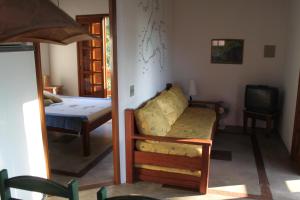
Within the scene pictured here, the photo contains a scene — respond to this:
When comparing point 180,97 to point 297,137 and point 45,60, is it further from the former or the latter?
point 45,60

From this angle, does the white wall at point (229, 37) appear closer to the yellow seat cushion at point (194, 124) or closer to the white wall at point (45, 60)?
the yellow seat cushion at point (194, 124)

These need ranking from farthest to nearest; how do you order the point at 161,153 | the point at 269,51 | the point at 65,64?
1. the point at 65,64
2. the point at 269,51
3. the point at 161,153

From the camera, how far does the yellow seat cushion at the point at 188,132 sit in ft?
9.81

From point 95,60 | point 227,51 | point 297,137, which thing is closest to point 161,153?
point 297,137

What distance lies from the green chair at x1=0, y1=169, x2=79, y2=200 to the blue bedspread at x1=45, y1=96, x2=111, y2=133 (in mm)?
2563

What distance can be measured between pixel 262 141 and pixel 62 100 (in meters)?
3.44

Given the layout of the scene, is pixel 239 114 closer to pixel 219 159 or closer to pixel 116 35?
pixel 219 159

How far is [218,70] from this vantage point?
5.18m

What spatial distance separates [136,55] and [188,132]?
116cm

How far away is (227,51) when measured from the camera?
199 inches

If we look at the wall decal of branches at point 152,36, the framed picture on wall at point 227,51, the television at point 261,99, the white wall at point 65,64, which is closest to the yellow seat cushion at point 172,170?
the wall decal of branches at point 152,36

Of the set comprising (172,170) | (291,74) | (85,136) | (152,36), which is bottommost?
(172,170)

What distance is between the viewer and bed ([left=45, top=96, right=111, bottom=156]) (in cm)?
392

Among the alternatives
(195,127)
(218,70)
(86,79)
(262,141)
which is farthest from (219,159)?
(86,79)
